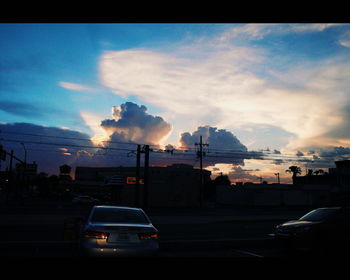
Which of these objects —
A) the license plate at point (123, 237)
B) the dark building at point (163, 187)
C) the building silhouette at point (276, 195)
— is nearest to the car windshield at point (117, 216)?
the license plate at point (123, 237)

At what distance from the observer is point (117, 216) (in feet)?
27.4

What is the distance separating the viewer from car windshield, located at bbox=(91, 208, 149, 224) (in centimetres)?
808

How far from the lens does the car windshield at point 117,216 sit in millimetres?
8079

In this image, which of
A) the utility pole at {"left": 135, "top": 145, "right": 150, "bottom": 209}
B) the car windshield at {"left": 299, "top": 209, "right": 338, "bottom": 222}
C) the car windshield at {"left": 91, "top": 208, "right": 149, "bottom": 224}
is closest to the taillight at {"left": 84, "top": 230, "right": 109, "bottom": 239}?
the car windshield at {"left": 91, "top": 208, "right": 149, "bottom": 224}

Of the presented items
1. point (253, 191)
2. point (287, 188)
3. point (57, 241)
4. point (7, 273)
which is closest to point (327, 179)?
point (287, 188)

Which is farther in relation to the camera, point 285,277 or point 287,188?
point 287,188

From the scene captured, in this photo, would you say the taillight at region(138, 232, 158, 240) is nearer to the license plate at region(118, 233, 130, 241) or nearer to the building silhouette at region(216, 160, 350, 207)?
the license plate at region(118, 233, 130, 241)

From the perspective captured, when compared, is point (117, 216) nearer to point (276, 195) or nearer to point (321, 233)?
point (321, 233)

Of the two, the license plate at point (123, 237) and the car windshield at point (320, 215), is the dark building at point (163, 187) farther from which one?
the license plate at point (123, 237)
